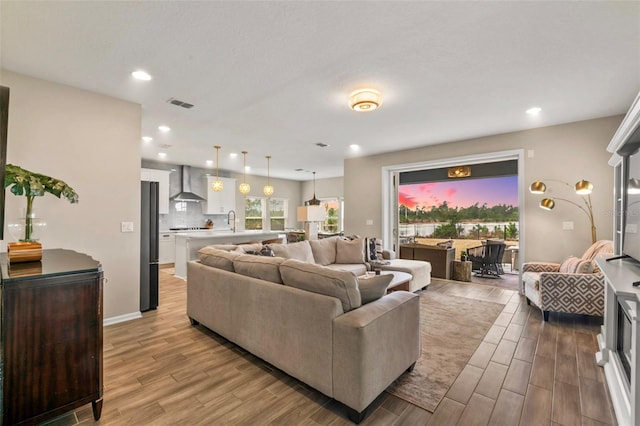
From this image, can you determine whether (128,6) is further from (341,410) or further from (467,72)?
(341,410)

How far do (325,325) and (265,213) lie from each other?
8.57 meters

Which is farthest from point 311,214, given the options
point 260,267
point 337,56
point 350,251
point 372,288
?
point 372,288

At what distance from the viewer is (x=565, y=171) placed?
4.27m

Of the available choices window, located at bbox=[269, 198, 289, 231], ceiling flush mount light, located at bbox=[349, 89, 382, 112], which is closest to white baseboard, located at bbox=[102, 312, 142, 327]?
ceiling flush mount light, located at bbox=[349, 89, 382, 112]

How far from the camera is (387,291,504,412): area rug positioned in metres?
2.08

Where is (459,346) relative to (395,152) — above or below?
below

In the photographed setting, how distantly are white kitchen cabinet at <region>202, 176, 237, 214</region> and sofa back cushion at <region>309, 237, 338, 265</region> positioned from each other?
4.61m

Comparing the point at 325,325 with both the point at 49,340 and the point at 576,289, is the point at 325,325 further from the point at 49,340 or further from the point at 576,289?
the point at 576,289

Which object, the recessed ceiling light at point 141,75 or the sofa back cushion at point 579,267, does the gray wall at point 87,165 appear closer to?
the recessed ceiling light at point 141,75

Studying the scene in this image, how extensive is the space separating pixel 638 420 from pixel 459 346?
1.47 metres

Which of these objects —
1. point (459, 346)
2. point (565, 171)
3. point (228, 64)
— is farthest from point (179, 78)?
point (565, 171)

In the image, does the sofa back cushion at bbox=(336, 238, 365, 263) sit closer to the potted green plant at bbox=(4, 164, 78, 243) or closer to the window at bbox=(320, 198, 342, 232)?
the potted green plant at bbox=(4, 164, 78, 243)

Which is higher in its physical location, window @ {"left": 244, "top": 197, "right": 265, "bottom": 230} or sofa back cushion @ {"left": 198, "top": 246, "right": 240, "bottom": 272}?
window @ {"left": 244, "top": 197, "right": 265, "bottom": 230}

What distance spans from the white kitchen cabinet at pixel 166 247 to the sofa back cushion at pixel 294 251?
4160 mm
